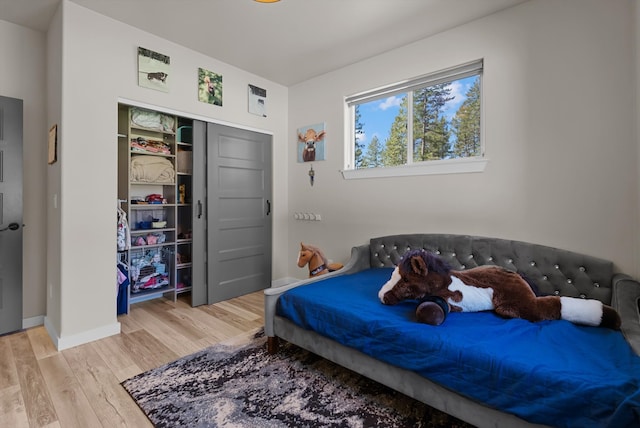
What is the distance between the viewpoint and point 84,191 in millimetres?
2471

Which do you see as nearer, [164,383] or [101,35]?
[164,383]

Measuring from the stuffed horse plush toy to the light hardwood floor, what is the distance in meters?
1.55

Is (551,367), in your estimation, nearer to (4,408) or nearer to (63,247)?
(4,408)

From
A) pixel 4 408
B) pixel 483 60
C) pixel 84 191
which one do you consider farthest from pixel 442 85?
pixel 4 408

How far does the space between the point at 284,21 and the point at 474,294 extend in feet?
8.55

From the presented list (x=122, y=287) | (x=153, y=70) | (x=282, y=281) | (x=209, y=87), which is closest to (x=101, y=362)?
(x=122, y=287)

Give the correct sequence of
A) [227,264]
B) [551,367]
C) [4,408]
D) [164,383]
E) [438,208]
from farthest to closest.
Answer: [227,264] → [438,208] → [164,383] → [4,408] → [551,367]

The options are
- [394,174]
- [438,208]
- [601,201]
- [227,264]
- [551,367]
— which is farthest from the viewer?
[227,264]

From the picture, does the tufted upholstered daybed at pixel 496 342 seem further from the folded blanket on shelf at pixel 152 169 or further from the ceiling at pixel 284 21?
the folded blanket on shelf at pixel 152 169

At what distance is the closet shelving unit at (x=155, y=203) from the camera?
3.23 m

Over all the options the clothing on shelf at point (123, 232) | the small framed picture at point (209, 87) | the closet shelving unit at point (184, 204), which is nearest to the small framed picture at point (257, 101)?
the small framed picture at point (209, 87)

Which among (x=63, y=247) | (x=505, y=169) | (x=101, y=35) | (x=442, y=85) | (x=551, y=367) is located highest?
(x=101, y=35)

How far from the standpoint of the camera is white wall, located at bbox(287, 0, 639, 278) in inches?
79.6

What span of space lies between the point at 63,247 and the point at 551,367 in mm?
3170
